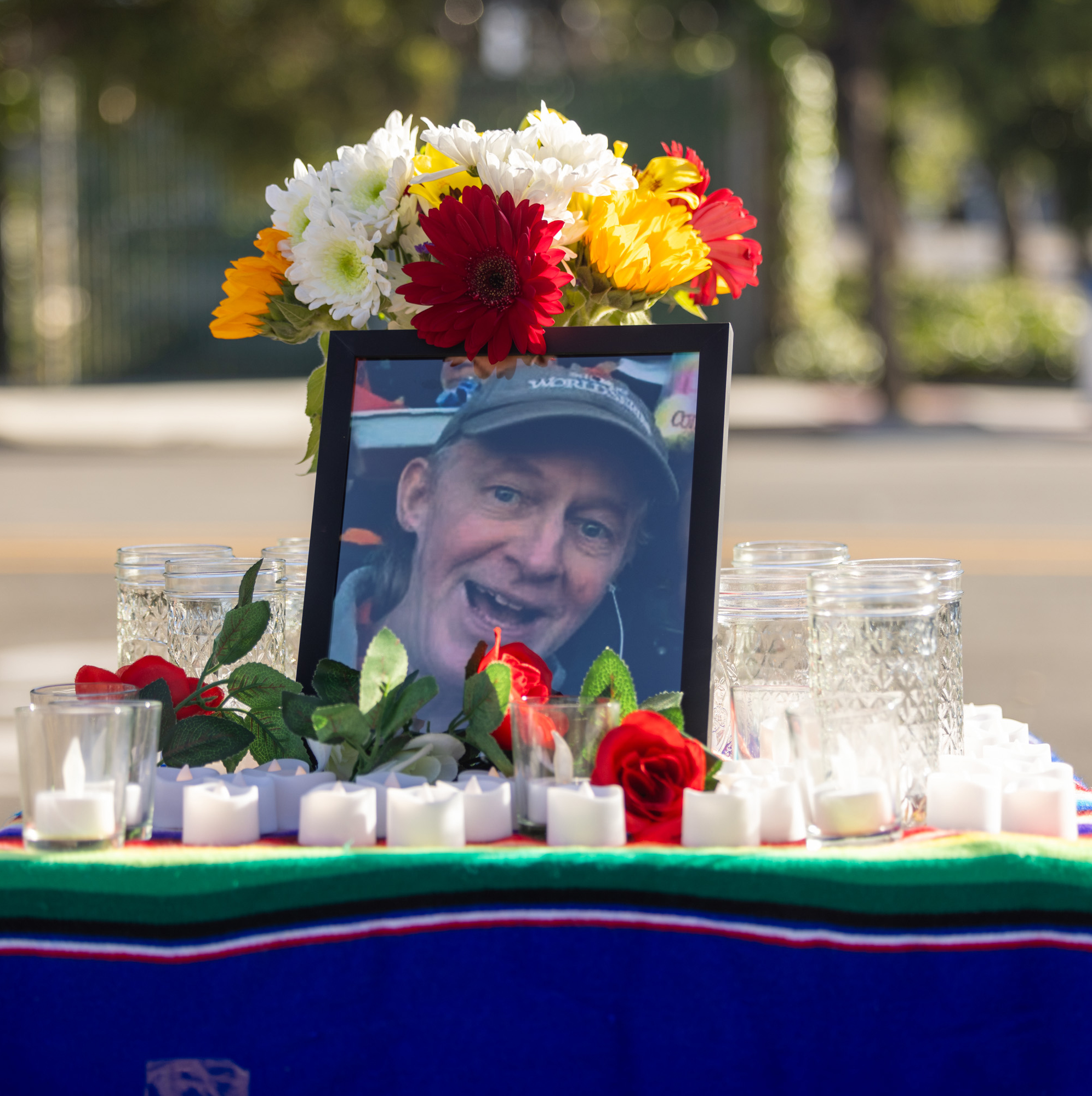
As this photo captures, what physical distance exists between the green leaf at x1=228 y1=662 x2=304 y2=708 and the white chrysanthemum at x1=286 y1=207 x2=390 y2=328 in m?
0.42

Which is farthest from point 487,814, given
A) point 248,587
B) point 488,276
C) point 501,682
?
point 488,276

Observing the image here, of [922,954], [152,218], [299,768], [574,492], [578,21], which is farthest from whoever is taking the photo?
[578,21]

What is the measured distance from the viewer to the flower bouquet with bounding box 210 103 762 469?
1.58m

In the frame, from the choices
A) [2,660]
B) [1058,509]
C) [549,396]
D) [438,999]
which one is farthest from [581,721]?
[1058,509]

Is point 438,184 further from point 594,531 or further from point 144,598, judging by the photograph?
point 144,598

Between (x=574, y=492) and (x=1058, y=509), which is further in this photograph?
(x=1058, y=509)

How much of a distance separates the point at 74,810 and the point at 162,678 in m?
0.32

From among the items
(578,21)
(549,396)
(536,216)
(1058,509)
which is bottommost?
(549,396)

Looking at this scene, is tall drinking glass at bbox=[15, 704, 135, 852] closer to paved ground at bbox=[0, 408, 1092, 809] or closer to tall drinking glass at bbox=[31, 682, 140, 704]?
tall drinking glass at bbox=[31, 682, 140, 704]

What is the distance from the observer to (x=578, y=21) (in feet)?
94.0

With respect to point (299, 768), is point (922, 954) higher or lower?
lower

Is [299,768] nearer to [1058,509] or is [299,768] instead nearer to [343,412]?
[343,412]

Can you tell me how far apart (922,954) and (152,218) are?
2126 cm

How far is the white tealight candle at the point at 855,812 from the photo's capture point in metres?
1.30
